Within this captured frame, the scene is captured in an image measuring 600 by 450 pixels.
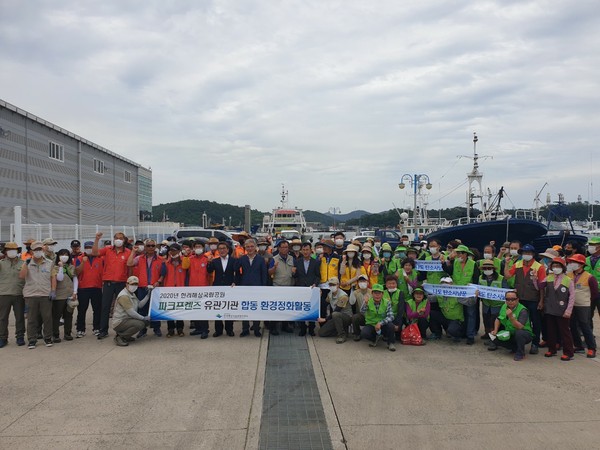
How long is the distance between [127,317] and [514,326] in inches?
247

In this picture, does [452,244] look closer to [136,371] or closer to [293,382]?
[293,382]

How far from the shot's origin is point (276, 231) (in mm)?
32344

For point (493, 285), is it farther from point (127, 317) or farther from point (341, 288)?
point (127, 317)

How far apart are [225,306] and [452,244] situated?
496cm

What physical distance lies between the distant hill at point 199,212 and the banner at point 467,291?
10523 centimetres

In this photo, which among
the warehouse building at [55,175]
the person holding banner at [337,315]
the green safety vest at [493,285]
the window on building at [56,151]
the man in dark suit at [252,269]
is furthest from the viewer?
the window on building at [56,151]

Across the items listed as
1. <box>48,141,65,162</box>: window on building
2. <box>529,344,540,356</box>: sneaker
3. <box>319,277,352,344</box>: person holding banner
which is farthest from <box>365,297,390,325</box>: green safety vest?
<box>48,141,65,162</box>: window on building

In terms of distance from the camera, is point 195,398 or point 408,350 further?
point 408,350

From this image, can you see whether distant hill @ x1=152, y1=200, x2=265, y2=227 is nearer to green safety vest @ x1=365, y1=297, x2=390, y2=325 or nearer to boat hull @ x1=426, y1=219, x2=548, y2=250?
boat hull @ x1=426, y1=219, x2=548, y2=250

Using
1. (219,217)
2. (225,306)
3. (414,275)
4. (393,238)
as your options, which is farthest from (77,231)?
(219,217)

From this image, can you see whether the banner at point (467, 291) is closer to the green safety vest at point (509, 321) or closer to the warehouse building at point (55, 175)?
the green safety vest at point (509, 321)

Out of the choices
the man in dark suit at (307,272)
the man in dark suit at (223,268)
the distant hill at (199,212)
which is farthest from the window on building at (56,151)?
the distant hill at (199,212)

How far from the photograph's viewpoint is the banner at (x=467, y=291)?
7.25 meters

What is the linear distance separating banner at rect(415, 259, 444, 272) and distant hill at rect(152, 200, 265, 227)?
104 meters
